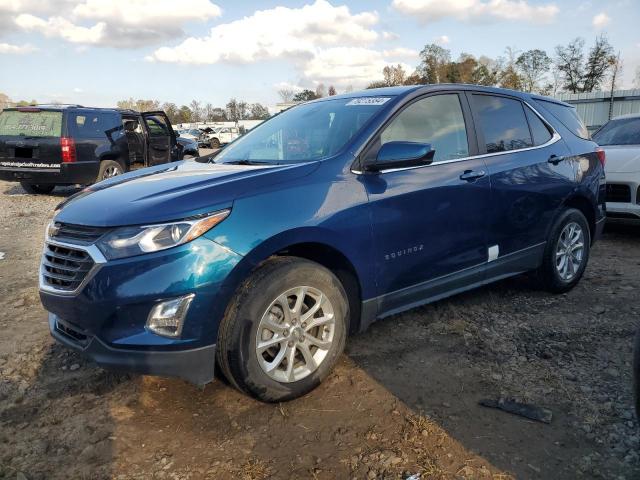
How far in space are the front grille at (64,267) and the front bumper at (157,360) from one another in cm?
25

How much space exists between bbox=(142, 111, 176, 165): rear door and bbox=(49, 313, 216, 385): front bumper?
31.5ft

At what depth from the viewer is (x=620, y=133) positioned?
7.62 metres

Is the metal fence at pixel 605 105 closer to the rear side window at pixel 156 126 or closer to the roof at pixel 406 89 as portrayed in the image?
the rear side window at pixel 156 126

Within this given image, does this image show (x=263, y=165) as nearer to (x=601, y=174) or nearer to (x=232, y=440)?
(x=232, y=440)

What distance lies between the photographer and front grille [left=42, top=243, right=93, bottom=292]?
2586mm

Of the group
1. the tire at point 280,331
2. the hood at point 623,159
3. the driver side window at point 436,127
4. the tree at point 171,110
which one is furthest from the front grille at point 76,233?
the tree at point 171,110

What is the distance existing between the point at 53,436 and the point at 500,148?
3558 mm

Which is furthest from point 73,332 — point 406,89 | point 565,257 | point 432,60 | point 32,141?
point 432,60

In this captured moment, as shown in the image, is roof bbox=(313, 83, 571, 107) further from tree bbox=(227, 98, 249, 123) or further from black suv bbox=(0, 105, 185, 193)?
tree bbox=(227, 98, 249, 123)

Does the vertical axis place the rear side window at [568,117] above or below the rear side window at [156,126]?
below

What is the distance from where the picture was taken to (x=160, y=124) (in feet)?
39.4

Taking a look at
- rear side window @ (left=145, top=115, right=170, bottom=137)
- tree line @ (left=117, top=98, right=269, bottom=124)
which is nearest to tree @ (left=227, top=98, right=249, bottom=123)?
tree line @ (left=117, top=98, right=269, bottom=124)

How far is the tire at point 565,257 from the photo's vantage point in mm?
4465

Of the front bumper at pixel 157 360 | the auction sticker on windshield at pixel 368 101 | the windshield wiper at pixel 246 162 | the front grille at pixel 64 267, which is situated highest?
the auction sticker on windshield at pixel 368 101
